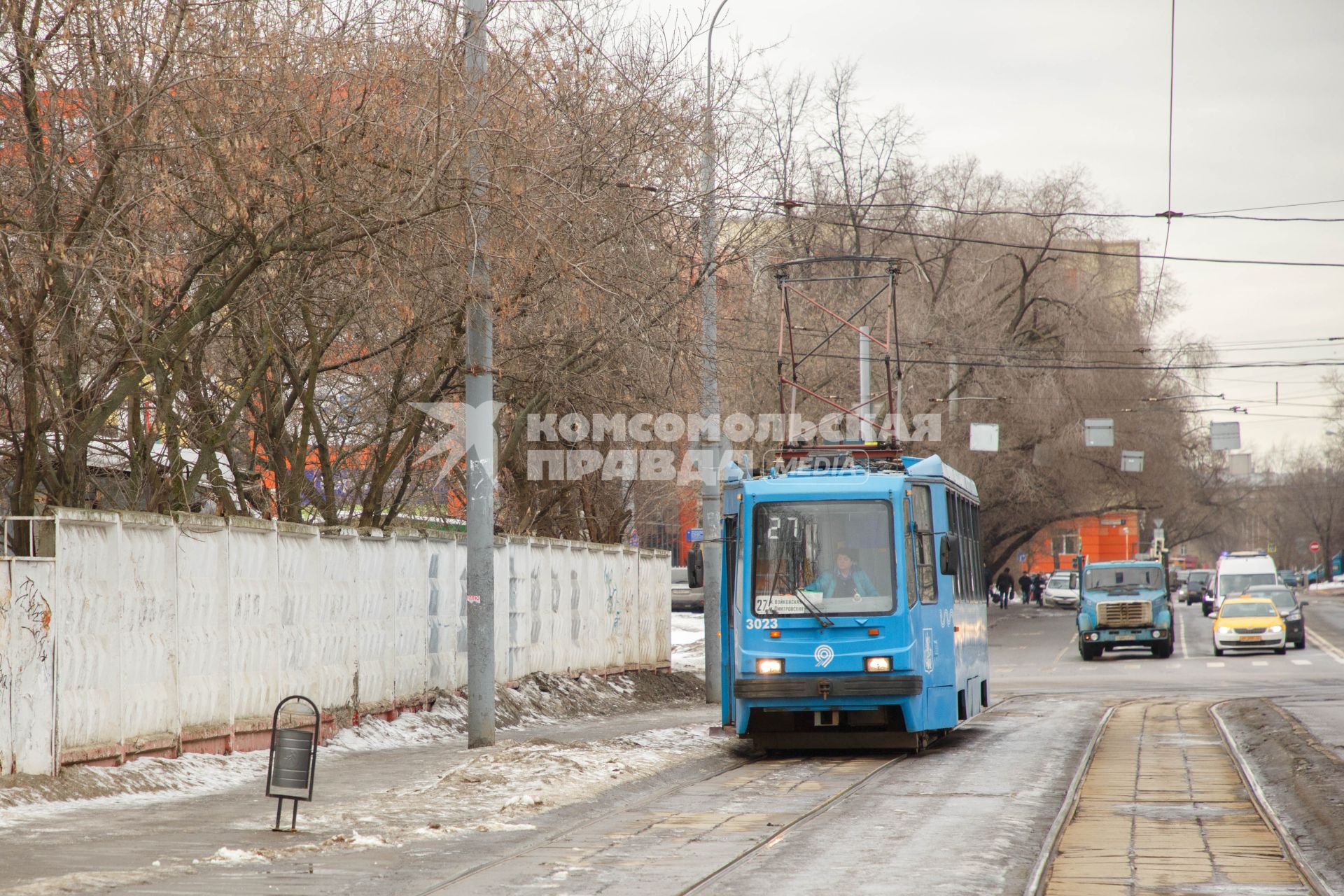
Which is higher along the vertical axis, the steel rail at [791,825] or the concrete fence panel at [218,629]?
the concrete fence panel at [218,629]

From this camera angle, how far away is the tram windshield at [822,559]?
637 inches

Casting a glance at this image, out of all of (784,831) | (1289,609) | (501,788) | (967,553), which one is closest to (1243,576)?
(1289,609)

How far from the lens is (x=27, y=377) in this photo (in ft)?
41.9

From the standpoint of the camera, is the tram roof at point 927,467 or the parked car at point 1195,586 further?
the parked car at point 1195,586

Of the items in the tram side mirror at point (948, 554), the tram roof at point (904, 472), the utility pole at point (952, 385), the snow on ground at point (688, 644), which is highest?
the utility pole at point (952, 385)

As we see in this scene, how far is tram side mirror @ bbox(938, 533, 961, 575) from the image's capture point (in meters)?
16.1

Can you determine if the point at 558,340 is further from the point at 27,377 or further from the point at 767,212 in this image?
the point at 27,377

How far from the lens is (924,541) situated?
16594 millimetres

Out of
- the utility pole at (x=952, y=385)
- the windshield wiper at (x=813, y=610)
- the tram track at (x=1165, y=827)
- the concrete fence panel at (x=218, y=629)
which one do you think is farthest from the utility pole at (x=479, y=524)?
the utility pole at (x=952, y=385)

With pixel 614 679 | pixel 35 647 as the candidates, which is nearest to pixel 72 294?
pixel 35 647

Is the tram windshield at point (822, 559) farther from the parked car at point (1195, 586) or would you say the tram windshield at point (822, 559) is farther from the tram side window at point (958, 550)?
the parked car at point (1195, 586)

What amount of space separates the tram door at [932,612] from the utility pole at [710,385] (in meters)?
3.32

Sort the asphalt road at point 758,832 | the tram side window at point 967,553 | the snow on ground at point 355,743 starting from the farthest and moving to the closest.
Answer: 1. the tram side window at point 967,553
2. the snow on ground at point 355,743
3. the asphalt road at point 758,832

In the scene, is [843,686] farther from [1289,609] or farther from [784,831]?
[1289,609]
